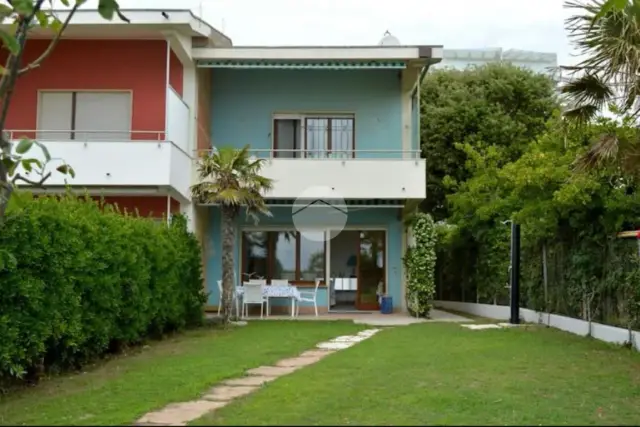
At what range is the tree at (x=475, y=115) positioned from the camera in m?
27.1

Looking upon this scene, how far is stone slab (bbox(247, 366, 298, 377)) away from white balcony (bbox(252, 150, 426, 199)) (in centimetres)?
963

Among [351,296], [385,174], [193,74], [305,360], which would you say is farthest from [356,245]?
[305,360]

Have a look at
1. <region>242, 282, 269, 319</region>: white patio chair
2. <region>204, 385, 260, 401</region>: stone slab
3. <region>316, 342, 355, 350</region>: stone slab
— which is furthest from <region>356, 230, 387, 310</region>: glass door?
<region>204, 385, 260, 401</region>: stone slab

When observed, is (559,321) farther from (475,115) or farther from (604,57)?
(475,115)

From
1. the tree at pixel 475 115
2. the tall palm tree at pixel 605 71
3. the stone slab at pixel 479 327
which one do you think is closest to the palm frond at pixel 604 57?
the tall palm tree at pixel 605 71

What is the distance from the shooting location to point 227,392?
7941 millimetres

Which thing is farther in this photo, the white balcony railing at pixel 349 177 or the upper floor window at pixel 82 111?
the white balcony railing at pixel 349 177

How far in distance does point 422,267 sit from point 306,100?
6.25 meters

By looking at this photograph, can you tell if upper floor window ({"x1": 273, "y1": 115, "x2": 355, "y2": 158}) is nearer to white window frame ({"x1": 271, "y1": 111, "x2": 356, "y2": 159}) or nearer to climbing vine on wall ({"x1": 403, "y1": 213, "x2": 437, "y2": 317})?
white window frame ({"x1": 271, "y1": 111, "x2": 356, "y2": 159})

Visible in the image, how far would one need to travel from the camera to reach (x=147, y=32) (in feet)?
58.5

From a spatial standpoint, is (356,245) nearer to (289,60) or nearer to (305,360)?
(289,60)

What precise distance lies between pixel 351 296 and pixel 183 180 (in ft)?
20.7

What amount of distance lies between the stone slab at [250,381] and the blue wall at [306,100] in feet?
42.7

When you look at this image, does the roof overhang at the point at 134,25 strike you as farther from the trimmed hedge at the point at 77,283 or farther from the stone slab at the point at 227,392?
the stone slab at the point at 227,392
